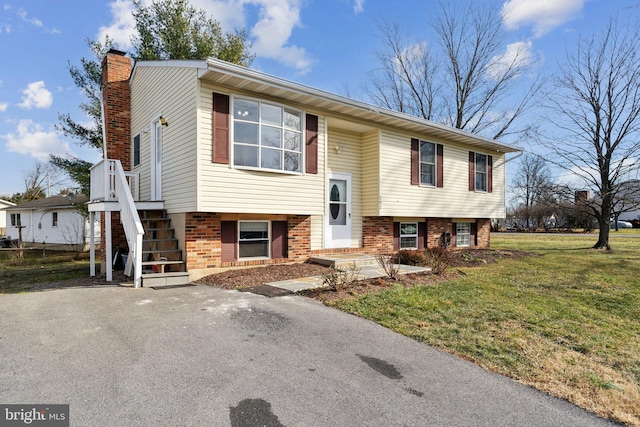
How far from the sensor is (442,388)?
3.07 m

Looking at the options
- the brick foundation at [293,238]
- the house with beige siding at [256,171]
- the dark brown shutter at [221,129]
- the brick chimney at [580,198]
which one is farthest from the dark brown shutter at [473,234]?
the dark brown shutter at [221,129]

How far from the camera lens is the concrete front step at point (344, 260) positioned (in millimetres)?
8992

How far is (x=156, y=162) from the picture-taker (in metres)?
9.48

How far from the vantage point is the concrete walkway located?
688cm

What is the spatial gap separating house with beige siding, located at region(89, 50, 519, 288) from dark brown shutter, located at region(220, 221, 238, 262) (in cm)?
2

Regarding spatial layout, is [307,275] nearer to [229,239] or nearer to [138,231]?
[229,239]

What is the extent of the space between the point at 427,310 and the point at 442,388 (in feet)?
8.03

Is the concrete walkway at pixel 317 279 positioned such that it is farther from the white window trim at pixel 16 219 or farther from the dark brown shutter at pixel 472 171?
the white window trim at pixel 16 219

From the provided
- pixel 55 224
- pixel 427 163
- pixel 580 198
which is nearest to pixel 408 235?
pixel 427 163

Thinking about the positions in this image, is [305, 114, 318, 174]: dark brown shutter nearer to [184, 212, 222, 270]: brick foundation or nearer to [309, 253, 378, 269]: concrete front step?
[309, 253, 378, 269]: concrete front step

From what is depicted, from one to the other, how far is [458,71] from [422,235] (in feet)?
47.9

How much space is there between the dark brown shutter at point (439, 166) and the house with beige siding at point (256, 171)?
0.12 ft

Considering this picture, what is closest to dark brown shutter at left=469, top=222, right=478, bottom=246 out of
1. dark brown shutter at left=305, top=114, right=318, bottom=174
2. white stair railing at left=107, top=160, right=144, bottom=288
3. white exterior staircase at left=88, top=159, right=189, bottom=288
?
dark brown shutter at left=305, top=114, right=318, bottom=174

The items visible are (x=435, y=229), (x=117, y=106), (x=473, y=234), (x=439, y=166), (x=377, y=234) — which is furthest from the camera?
(x=473, y=234)
